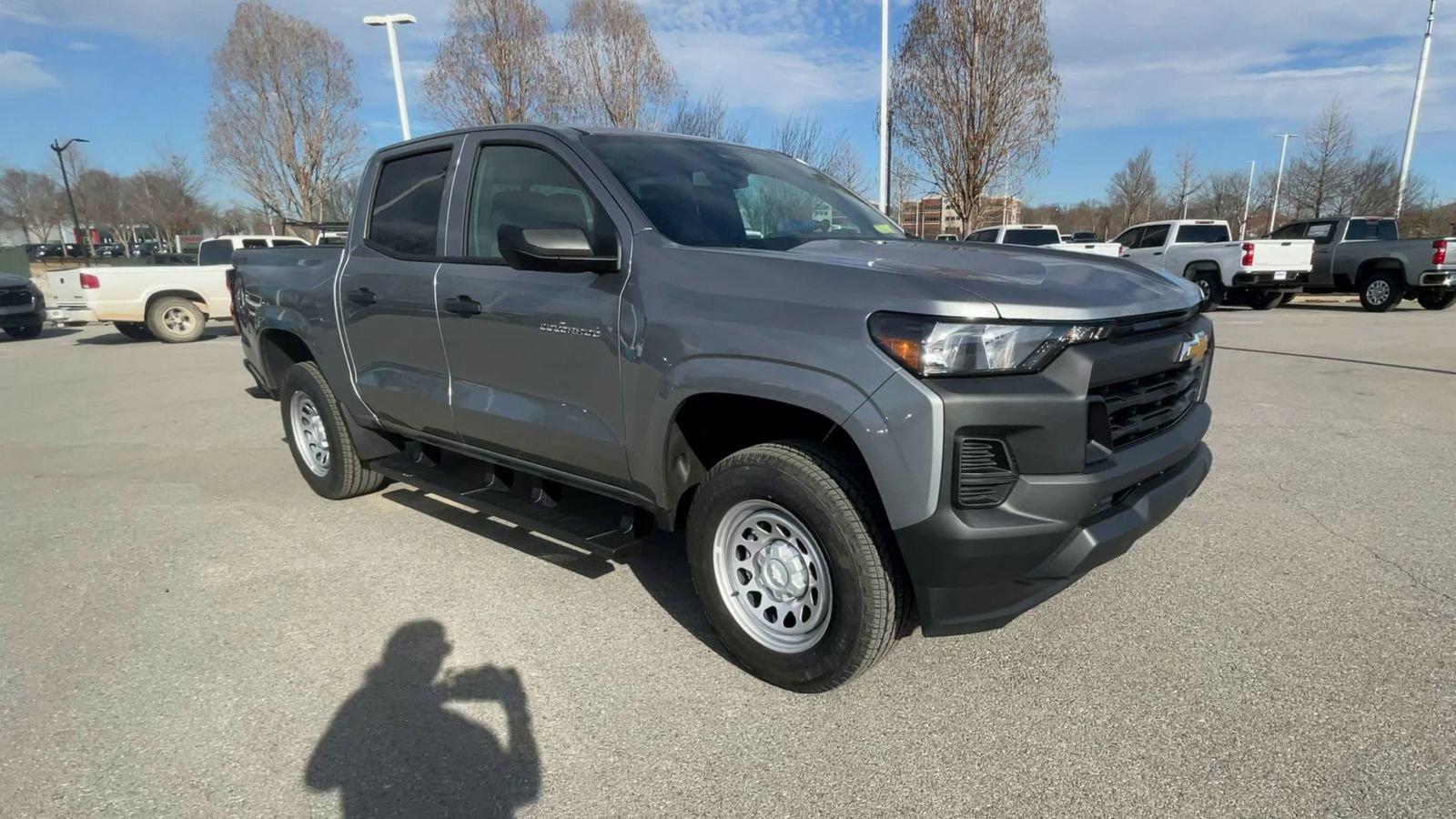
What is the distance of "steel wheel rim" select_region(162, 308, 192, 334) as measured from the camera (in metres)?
14.7

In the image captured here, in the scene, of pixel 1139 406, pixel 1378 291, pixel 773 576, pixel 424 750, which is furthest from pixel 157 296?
pixel 1378 291

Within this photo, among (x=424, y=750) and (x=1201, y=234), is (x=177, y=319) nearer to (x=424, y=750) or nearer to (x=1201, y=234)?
(x=424, y=750)

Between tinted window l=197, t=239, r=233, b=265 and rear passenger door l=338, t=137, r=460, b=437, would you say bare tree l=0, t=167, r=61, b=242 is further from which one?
rear passenger door l=338, t=137, r=460, b=437

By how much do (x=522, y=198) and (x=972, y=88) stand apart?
806 inches

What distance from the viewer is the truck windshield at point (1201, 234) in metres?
17.8

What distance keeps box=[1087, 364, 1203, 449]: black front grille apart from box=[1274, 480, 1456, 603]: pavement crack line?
1.55 meters

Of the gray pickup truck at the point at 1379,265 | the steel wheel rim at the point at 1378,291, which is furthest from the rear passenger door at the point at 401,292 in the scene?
the steel wheel rim at the point at 1378,291

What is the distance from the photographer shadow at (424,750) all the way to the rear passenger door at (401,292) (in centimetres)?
132

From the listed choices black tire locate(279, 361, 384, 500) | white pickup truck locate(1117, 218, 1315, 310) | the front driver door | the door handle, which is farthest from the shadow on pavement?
black tire locate(279, 361, 384, 500)

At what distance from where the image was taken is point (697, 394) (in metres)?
2.71

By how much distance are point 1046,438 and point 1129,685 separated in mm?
1134

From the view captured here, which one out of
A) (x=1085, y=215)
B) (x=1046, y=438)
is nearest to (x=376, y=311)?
(x=1046, y=438)

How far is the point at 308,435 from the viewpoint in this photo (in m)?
5.11

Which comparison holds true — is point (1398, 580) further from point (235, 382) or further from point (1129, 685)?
point (235, 382)
